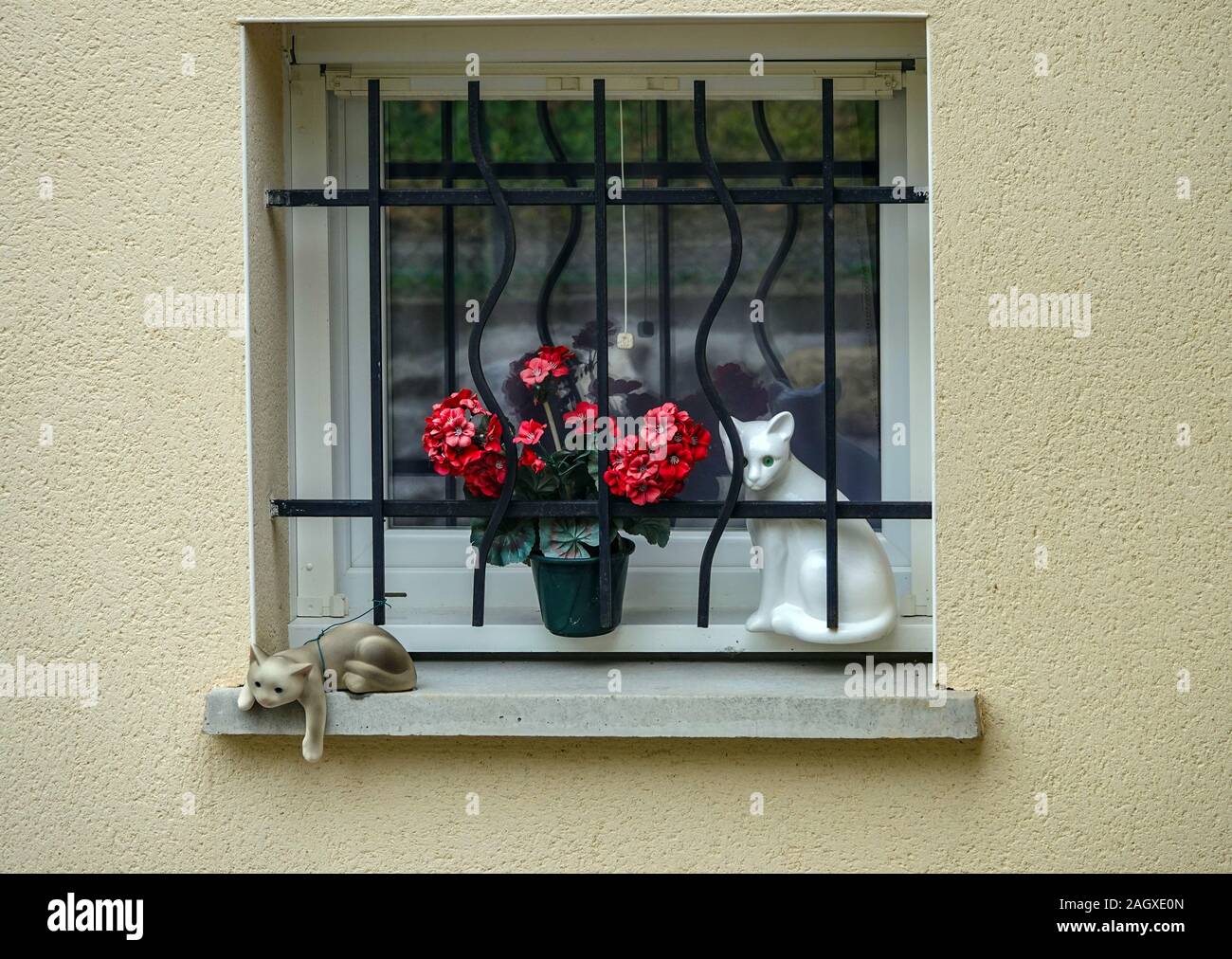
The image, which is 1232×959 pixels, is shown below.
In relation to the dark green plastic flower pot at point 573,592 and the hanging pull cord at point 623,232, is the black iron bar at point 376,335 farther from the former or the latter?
the hanging pull cord at point 623,232

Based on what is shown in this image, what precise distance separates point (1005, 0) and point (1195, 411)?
919 mm

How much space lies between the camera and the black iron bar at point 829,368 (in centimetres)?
227

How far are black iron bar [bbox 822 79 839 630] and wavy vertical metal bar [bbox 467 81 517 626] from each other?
0.67 metres

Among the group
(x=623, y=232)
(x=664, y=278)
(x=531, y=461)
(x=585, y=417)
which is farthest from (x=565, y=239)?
(x=531, y=461)

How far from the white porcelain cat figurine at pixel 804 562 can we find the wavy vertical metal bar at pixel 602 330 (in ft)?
1.05

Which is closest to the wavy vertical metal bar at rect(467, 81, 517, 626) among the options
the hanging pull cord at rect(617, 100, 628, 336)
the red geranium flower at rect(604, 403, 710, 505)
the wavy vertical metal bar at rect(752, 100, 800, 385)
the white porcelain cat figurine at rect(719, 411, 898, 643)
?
the red geranium flower at rect(604, 403, 710, 505)

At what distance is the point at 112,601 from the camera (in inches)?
90.0

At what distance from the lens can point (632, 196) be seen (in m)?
2.30

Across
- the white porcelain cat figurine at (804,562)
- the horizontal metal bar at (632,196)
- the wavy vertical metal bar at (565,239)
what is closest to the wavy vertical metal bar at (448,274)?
the wavy vertical metal bar at (565,239)

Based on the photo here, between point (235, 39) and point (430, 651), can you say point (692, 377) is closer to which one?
point (430, 651)

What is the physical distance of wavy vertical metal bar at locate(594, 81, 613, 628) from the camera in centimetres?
227

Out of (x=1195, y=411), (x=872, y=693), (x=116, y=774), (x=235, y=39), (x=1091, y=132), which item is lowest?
(x=116, y=774)

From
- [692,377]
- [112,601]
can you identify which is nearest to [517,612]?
[692,377]

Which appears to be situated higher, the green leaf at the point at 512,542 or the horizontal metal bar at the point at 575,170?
the horizontal metal bar at the point at 575,170
